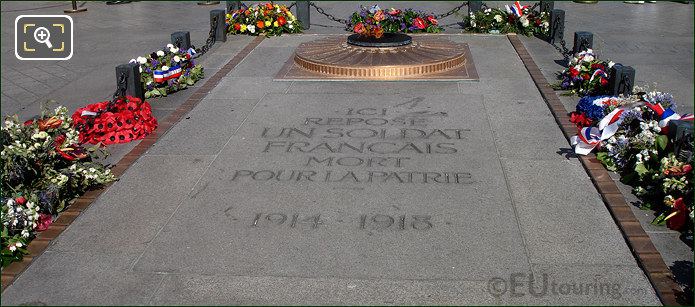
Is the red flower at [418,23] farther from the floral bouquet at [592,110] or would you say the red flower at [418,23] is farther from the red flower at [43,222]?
the red flower at [43,222]

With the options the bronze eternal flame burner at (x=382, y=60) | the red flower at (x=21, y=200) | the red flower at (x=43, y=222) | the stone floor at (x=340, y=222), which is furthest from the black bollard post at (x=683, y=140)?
the red flower at (x=21, y=200)

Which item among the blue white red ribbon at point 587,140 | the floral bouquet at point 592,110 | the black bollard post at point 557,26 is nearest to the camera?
the blue white red ribbon at point 587,140

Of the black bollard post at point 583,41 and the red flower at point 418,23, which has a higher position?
the black bollard post at point 583,41

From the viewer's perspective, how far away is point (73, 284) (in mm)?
4727

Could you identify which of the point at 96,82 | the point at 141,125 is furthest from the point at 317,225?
the point at 96,82

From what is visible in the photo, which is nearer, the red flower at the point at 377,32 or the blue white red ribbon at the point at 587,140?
the blue white red ribbon at the point at 587,140

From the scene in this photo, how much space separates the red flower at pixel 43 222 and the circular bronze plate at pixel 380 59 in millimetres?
5165

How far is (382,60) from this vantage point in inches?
402

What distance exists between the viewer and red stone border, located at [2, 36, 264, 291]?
501 centimetres

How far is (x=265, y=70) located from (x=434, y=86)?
265 centimetres

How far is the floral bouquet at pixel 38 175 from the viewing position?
5238 mm

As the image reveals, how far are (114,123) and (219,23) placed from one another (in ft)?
18.0

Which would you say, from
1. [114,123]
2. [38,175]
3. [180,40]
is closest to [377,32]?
[180,40]

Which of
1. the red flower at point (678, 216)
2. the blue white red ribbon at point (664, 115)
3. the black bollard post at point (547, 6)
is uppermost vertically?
the black bollard post at point (547, 6)
